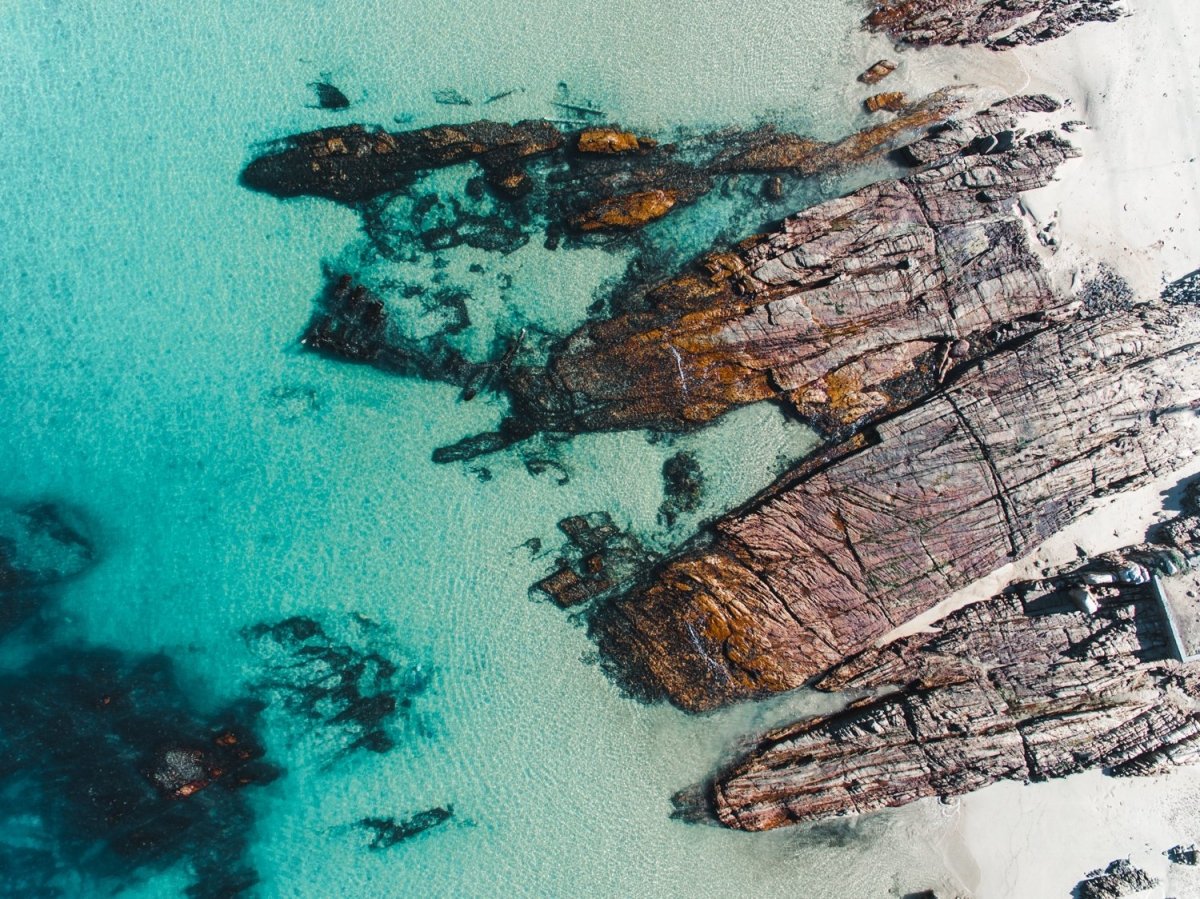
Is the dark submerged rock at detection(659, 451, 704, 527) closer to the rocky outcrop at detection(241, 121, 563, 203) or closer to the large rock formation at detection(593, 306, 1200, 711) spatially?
the large rock formation at detection(593, 306, 1200, 711)

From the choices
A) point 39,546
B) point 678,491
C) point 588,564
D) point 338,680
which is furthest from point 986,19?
point 39,546

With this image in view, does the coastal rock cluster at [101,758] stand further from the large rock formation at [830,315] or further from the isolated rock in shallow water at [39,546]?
the large rock formation at [830,315]

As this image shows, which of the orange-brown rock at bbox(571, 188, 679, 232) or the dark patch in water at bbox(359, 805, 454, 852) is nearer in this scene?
the dark patch in water at bbox(359, 805, 454, 852)

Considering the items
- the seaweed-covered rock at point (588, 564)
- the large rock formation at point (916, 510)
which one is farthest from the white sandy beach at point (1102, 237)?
the seaweed-covered rock at point (588, 564)

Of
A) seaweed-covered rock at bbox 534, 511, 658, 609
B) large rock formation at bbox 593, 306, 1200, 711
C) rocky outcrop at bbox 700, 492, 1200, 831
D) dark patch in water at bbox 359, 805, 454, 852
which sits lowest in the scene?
rocky outcrop at bbox 700, 492, 1200, 831

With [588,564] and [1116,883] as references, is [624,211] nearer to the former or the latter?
[588,564]

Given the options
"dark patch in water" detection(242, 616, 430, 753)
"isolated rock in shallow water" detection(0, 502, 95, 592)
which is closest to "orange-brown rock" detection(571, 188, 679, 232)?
"dark patch in water" detection(242, 616, 430, 753)
